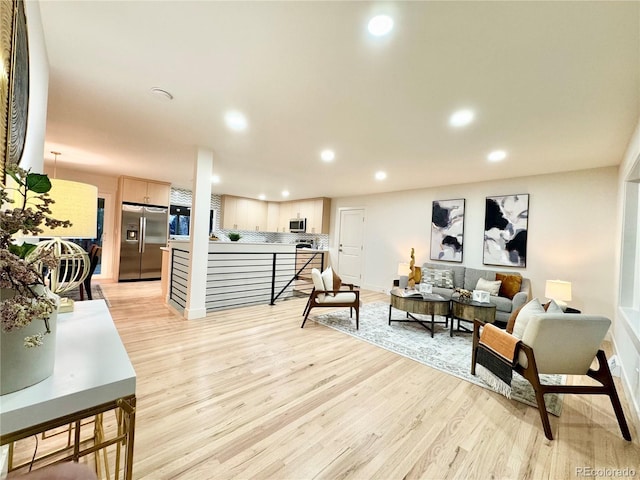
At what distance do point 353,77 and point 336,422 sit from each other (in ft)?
8.11

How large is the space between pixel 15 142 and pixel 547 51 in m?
2.94

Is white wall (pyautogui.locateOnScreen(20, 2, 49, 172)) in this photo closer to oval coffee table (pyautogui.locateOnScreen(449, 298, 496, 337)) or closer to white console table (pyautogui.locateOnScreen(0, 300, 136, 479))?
white console table (pyautogui.locateOnScreen(0, 300, 136, 479))

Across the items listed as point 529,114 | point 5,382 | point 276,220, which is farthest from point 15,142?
point 276,220

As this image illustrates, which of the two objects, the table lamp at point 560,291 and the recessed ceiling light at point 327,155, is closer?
the table lamp at point 560,291

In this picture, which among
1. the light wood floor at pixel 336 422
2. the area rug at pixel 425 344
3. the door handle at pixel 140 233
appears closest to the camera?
the light wood floor at pixel 336 422

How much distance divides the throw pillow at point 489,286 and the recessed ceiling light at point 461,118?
270 centimetres

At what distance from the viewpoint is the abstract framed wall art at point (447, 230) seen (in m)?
5.10

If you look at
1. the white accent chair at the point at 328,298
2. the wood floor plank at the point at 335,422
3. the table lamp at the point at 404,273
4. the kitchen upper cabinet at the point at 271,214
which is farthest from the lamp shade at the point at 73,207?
the kitchen upper cabinet at the point at 271,214

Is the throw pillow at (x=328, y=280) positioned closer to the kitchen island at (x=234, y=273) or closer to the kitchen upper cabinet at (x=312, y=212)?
the kitchen island at (x=234, y=273)

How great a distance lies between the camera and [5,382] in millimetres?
646

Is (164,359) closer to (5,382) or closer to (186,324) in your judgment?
(186,324)

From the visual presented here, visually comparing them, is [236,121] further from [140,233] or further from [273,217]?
[273,217]

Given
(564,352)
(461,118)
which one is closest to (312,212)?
(461,118)

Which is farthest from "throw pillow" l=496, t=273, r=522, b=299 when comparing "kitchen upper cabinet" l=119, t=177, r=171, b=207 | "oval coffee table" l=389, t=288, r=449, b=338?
"kitchen upper cabinet" l=119, t=177, r=171, b=207
